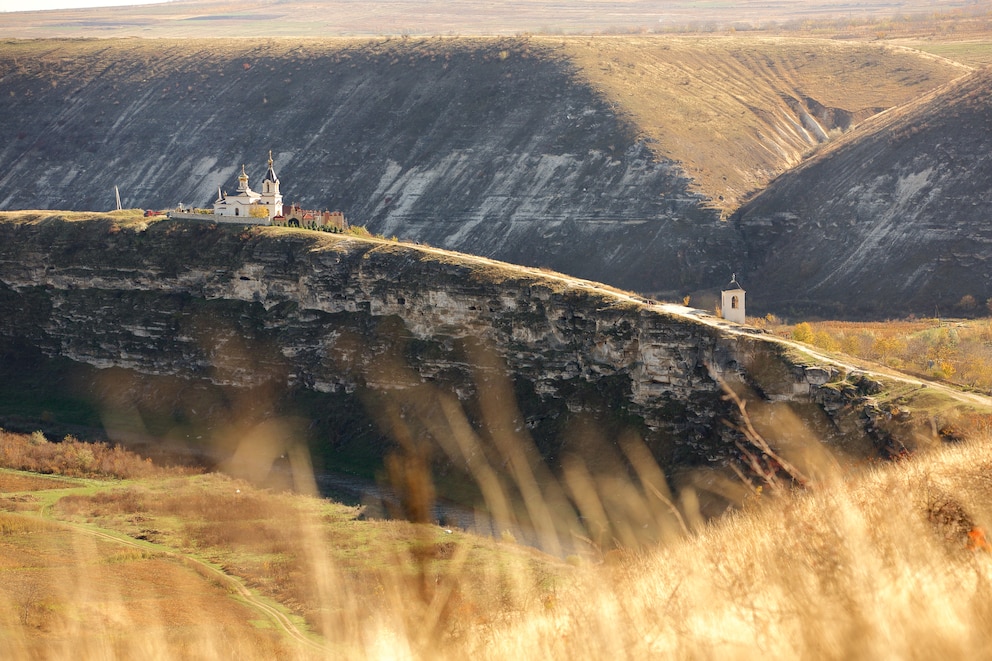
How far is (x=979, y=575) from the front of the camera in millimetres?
17328

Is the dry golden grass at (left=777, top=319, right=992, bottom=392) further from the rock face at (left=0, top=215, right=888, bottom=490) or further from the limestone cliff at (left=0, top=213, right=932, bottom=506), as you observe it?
the rock face at (left=0, top=215, right=888, bottom=490)

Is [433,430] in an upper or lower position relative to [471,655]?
lower

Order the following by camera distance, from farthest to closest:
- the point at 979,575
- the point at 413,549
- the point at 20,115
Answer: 1. the point at 20,115
2. the point at 413,549
3. the point at 979,575

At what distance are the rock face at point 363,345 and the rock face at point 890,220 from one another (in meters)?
40.0

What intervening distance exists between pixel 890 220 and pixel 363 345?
54263 millimetres

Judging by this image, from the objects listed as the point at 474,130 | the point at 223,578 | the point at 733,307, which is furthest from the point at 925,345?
the point at 474,130

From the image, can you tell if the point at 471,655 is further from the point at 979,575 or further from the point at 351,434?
the point at 351,434

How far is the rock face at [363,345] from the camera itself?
60.6 meters

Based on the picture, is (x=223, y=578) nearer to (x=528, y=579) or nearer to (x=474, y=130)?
(x=528, y=579)

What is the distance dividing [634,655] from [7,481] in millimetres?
→ 51490

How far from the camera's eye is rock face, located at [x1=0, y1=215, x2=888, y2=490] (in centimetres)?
6059

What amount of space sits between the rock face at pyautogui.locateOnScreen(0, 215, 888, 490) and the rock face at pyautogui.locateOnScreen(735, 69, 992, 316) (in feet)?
131

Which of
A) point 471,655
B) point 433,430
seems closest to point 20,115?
point 433,430

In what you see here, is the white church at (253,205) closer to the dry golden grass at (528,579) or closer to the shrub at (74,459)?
the shrub at (74,459)
